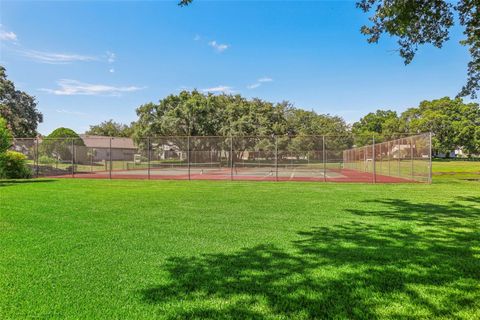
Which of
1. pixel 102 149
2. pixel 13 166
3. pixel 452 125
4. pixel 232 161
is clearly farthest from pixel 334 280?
pixel 452 125

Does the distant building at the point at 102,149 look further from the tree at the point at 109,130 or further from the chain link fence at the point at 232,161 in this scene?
the tree at the point at 109,130

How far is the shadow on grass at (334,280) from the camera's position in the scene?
2.93 meters

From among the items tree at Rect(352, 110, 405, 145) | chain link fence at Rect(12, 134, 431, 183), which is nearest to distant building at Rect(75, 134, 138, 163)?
chain link fence at Rect(12, 134, 431, 183)

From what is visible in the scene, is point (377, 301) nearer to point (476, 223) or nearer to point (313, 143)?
point (476, 223)

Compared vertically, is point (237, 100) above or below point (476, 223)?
above

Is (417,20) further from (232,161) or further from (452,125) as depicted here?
(452,125)

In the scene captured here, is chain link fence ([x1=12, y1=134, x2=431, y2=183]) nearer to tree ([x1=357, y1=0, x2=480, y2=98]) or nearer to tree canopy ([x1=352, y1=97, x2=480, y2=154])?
tree ([x1=357, y1=0, x2=480, y2=98])

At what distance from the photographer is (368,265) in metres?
4.10

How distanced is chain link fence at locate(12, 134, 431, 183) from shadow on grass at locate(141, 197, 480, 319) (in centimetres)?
1322

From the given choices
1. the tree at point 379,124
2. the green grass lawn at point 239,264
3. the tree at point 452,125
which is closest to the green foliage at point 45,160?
the green grass lawn at point 239,264

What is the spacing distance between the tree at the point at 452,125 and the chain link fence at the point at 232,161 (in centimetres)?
3823

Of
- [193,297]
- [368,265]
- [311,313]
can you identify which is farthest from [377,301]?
[193,297]

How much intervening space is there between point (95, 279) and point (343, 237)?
3806 millimetres

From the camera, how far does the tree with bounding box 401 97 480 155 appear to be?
187 ft
